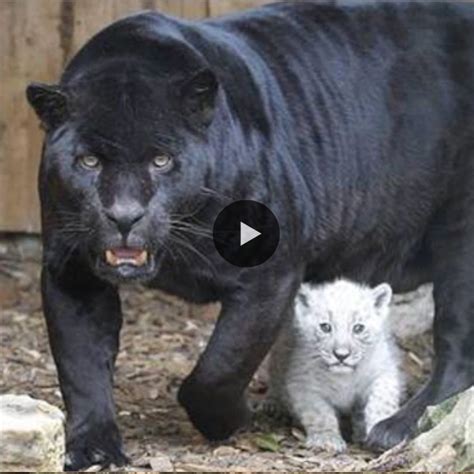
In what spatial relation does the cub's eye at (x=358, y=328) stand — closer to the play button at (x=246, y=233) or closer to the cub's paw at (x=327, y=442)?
the cub's paw at (x=327, y=442)

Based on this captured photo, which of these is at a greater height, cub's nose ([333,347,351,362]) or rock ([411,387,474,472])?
rock ([411,387,474,472])

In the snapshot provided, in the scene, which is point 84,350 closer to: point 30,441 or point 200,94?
point 200,94

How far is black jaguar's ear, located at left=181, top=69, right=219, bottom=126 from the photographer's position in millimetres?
6113

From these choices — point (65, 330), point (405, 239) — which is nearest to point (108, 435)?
point (65, 330)

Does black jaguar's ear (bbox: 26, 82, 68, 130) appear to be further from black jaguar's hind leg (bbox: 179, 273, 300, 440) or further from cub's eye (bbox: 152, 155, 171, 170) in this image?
black jaguar's hind leg (bbox: 179, 273, 300, 440)

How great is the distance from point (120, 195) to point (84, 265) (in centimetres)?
59

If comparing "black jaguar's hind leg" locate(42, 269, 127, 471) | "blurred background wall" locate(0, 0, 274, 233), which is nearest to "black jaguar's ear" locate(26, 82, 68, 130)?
"black jaguar's hind leg" locate(42, 269, 127, 471)

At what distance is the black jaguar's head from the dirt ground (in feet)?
2.66

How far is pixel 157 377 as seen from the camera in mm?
8156

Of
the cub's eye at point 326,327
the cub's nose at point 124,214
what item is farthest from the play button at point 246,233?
the cub's eye at point 326,327

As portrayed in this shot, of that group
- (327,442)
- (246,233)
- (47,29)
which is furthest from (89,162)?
(47,29)

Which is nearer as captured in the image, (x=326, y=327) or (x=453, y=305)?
(x=326, y=327)

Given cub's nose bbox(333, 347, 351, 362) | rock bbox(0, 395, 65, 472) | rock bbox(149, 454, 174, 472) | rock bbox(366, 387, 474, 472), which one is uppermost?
rock bbox(0, 395, 65, 472)

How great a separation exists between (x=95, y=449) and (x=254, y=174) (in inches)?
41.9
